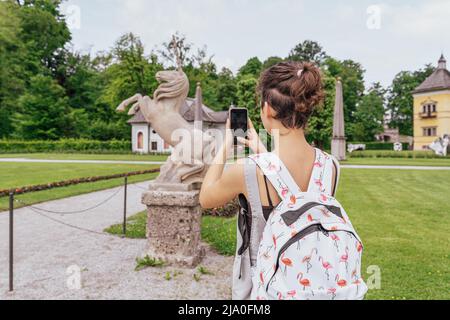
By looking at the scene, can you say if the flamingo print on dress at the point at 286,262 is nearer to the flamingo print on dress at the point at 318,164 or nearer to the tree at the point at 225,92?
the flamingo print on dress at the point at 318,164

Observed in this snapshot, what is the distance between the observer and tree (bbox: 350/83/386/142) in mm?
51312

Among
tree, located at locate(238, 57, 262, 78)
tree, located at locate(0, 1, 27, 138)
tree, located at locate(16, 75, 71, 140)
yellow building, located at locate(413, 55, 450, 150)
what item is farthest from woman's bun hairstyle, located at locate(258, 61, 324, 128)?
tree, located at locate(238, 57, 262, 78)

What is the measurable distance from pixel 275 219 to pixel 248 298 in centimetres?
50

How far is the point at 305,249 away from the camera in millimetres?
1543

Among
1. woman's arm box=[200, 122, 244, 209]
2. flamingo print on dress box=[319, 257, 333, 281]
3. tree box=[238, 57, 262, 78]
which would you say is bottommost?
flamingo print on dress box=[319, 257, 333, 281]

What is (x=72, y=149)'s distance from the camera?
136 ft

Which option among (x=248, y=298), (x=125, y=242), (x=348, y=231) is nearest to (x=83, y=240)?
(x=125, y=242)

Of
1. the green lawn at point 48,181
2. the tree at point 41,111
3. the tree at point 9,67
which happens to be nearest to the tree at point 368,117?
the tree at point 41,111

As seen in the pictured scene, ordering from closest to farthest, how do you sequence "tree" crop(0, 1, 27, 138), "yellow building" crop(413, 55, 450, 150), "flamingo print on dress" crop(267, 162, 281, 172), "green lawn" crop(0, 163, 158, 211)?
"flamingo print on dress" crop(267, 162, 281, 172)
"green lawn" crop(0, 163, 158, 211)
"yellow building" crop(413, 55, 450, 150)
"tree" crop(0, 1, 27, 138)

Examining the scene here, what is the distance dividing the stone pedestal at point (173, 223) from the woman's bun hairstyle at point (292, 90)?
4.05 m

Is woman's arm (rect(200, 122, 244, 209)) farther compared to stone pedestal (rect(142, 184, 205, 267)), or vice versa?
stone pedestal (rect(142, 184, 205, 267))

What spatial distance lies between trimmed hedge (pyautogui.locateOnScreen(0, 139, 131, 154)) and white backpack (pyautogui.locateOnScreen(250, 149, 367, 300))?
41829mm

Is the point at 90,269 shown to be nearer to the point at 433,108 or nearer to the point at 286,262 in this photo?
the point at 286,262

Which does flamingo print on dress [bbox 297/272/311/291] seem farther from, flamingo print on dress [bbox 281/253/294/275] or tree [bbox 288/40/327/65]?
tree [bbox 288/40/327/65]
